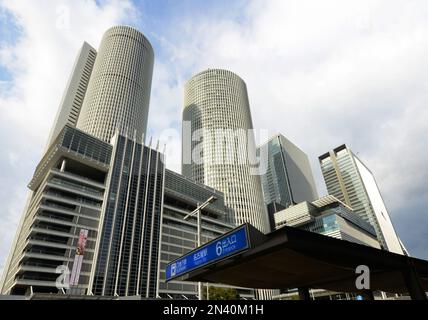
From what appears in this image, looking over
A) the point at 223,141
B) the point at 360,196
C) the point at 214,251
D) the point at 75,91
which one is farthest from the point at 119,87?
the point at 360,196

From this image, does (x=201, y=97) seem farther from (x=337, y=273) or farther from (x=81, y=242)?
→ (x=337, y=273)

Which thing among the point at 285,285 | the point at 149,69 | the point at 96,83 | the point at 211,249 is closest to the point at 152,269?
the point at 285,285

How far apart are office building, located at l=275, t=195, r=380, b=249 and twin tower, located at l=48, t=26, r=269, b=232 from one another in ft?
46.4

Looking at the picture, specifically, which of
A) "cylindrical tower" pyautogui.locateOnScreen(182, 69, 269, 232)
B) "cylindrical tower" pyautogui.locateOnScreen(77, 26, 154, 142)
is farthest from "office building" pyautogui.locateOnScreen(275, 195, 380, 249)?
"cylindrical tower" pyautogui.locateOnScreen(77, 26, 154, 142)

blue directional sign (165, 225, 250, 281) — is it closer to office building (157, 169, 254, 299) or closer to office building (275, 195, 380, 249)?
office building (157, 169, 254, 299)

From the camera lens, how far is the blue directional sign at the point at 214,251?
10602mm

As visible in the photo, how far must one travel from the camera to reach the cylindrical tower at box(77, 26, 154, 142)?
438ft

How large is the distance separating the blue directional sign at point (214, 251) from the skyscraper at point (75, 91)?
482 feet

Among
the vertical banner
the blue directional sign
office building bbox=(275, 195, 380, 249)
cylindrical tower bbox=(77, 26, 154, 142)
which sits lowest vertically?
the blue directional sign

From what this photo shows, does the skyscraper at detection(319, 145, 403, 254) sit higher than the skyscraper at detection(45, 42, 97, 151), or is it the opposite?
the skyscraper at detection(45, 42, 97, 151)

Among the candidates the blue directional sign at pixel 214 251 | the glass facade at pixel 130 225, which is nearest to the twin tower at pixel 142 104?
the glass facade at pixel 130 225

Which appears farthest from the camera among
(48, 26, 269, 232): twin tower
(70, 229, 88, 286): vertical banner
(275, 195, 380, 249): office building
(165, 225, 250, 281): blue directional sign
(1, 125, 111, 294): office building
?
(48, 26, 269, 232): twin tower

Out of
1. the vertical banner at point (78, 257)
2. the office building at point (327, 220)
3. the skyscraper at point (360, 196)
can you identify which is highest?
the skyscraper at point (360, 196)

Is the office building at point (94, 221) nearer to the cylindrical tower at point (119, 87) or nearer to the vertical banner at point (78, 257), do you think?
the vertical banner at point (78, 257)
